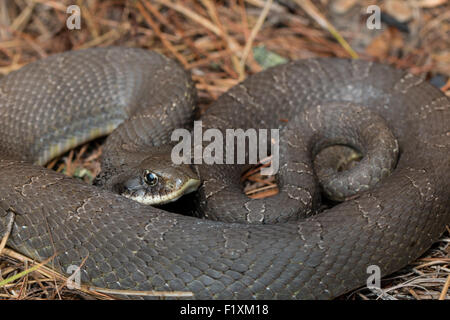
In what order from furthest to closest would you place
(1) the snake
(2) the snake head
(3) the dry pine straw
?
1. (3) the dry pine straw
2. (2) the snake head
3. (1) the snake

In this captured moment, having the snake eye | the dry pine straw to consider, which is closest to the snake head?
the snake eye

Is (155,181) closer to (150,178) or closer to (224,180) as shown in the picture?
(150,178)

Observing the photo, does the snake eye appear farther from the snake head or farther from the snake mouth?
the snake mouth

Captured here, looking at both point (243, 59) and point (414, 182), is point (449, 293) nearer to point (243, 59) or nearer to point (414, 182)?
point (414, 182)

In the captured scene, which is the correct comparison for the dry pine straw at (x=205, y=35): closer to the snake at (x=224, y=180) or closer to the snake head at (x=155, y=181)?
the snake at (x=224, y=180)

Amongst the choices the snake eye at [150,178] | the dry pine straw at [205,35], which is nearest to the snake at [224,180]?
the snake eye at [150,178]

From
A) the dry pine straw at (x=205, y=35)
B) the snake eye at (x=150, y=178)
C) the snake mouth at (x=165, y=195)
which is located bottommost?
the snake mouth at (x=165, y=195)
